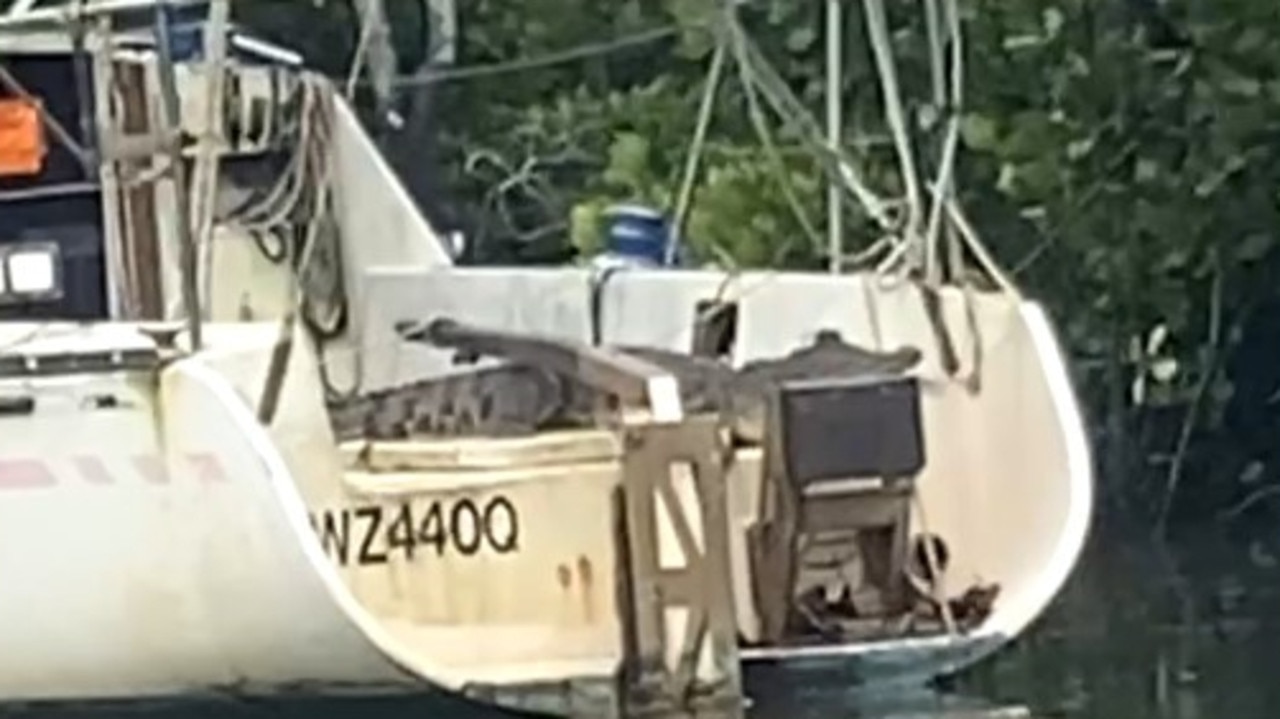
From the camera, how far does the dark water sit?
1173 cm

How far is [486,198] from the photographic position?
21.3 m

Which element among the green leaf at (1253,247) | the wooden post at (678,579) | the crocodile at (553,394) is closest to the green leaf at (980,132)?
the green leaf at (1253,247)

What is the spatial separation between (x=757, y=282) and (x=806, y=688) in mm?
1574

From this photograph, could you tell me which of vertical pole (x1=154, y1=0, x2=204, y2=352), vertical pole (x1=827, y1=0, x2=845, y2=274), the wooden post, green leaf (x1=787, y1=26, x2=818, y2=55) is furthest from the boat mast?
green leaf (x1=787, y1=26, x2=818, y2=55)

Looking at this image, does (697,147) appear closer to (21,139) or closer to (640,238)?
(640,238)

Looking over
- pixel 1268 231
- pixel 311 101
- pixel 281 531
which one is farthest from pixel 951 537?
pixel 1268 231

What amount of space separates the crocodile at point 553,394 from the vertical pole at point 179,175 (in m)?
0.69

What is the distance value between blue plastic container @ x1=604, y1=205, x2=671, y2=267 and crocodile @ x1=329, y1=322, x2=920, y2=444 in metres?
0.95

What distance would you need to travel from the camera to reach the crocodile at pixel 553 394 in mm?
11977

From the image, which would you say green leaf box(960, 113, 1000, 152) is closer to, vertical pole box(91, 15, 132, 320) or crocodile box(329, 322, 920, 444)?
vertical pole box(91, 15, 132, 320)

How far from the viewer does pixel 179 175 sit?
40.5 ft

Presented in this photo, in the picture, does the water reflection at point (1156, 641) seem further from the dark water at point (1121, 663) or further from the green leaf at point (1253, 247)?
the green leaf at point (1253, 247)

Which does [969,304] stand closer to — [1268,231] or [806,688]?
[806,688]

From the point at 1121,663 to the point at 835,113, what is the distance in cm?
385
